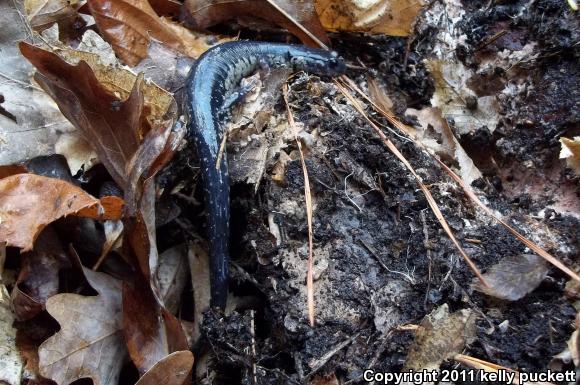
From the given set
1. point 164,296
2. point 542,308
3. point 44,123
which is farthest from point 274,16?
point 542,308

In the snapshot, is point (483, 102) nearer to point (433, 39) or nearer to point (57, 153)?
point (433, 39)

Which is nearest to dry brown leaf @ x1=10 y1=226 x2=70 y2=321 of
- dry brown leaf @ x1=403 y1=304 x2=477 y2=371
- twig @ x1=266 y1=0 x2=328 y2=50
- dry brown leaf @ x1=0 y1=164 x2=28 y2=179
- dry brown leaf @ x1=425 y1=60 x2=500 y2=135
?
dry brown leaf @ x1=0 y1=164 x2=28 y2=179

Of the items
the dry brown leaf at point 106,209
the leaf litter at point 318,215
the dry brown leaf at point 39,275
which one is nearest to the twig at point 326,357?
the leaf litter at point 318,215

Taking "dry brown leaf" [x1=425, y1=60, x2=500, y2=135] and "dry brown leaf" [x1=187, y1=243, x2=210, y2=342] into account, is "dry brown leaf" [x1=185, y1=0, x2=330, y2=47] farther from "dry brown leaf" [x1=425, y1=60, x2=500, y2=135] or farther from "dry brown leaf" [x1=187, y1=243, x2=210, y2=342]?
"dry brown leaf" [x1=187, y1=243, x2=210, y2=342]

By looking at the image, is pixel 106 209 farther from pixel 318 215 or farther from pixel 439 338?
pixel 439 338

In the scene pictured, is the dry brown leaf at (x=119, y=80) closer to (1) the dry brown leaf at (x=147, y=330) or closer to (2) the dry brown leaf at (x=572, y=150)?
(1) the dry brown leaf at (x=147, y=330)

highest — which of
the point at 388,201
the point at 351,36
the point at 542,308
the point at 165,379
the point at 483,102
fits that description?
the point at 351,36
